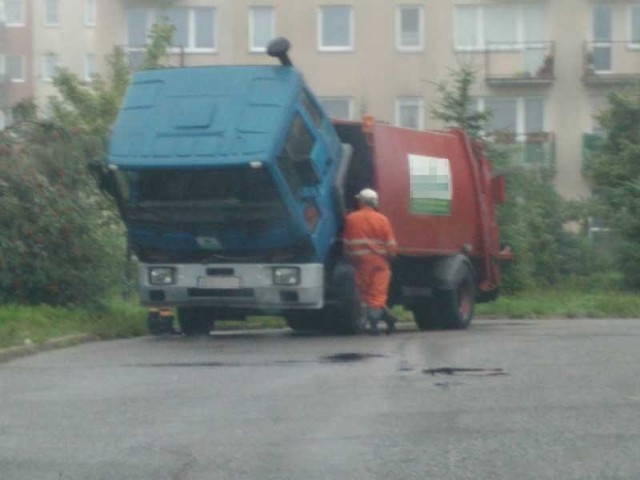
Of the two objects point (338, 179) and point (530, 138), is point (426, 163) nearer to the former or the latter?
point (338, 179)

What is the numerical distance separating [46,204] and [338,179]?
12.7ft

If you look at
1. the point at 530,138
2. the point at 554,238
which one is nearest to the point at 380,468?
the point at 554,238

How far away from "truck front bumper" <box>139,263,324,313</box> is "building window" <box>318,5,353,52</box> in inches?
1158

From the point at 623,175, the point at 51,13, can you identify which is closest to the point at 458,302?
the point at 623,175

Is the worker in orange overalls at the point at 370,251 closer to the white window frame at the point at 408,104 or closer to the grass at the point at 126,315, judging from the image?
the grass at the point at 126,315

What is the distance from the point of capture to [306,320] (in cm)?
2028

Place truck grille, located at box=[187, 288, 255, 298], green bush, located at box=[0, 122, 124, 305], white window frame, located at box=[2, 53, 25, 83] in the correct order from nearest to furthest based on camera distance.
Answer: truck grille, located at box=[187, 288, 255, 298] → green bush, located at box=[0, 122, 124, 305] → white window frame, located at box=[2, 53, 25, 83]

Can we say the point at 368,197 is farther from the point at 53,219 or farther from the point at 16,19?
the point at 16,19

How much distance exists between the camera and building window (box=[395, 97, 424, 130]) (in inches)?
1859

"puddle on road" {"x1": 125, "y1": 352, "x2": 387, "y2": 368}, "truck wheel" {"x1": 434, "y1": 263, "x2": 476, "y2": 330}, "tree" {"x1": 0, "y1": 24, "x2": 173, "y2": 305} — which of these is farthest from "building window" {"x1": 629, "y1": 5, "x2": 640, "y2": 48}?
"puddle on road" {"x1": 125, "y1": 352, "x2": 387, "y2": 368}

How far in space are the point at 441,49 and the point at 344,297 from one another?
95.3 feet

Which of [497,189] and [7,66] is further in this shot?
[7,66]

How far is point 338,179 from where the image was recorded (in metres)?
19.0

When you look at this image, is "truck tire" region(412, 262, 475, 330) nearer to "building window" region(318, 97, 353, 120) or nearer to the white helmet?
the white helmet
